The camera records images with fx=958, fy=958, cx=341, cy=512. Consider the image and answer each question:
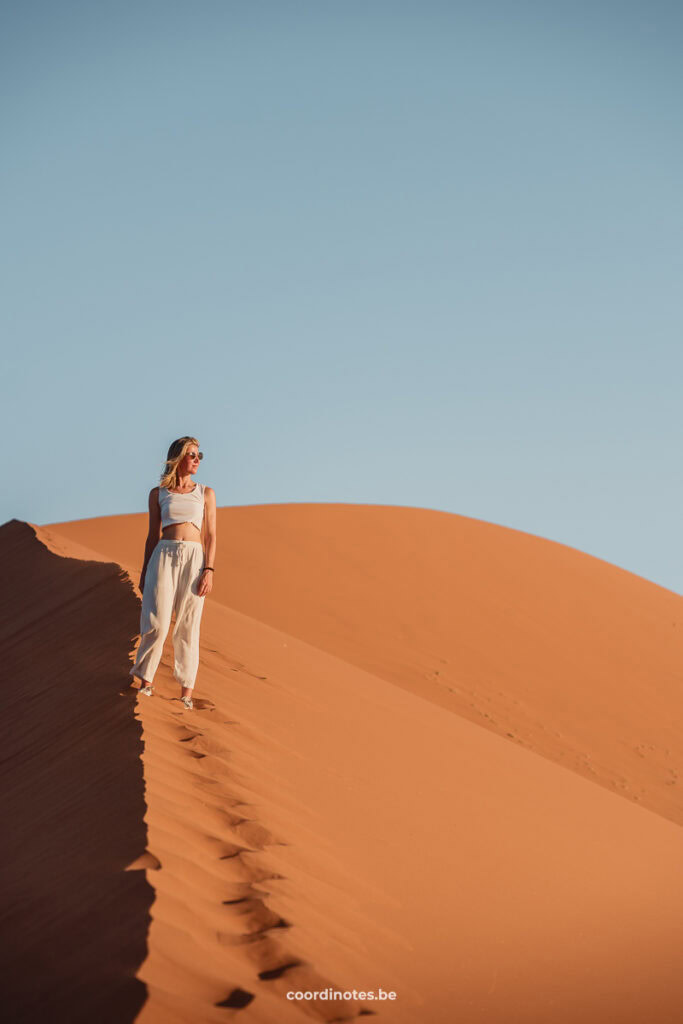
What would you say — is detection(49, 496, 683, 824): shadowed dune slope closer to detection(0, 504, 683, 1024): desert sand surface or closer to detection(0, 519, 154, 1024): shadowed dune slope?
detection(0, 504, 683, 1024): desert sand surface

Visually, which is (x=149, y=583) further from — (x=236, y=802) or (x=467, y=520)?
(x=467, y=520)

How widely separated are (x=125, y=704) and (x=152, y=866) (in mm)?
2117

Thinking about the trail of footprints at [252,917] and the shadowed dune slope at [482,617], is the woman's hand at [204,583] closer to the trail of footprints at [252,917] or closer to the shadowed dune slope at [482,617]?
the trail of footprints at [252,917]

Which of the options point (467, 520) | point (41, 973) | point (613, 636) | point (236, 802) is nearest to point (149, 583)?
point (236, 802)

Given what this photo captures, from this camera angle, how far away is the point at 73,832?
3949mm

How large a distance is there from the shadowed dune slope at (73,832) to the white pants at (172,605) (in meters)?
0.34

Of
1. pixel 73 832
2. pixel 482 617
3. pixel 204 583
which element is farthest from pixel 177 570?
pixel 482 617

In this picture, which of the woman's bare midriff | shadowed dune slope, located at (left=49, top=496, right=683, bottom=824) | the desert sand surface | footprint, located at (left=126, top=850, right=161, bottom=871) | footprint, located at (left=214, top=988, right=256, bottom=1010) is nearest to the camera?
footprint, located at (left=214, top=988, right=256, bottom=1010)

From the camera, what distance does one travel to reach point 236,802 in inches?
170

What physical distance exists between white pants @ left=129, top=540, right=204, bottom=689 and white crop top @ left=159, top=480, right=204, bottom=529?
140 millimetres

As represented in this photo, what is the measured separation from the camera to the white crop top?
5688 mm

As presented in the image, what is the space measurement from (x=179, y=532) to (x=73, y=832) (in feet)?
6.89

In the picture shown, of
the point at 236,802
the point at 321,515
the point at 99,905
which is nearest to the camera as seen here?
the point at 99,905

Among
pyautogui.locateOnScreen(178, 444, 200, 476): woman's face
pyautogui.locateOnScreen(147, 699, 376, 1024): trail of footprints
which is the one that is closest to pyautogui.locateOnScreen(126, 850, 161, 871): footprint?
pyautogui.locateOnScreen(147, 699, 376, 1024): trail of footprints
